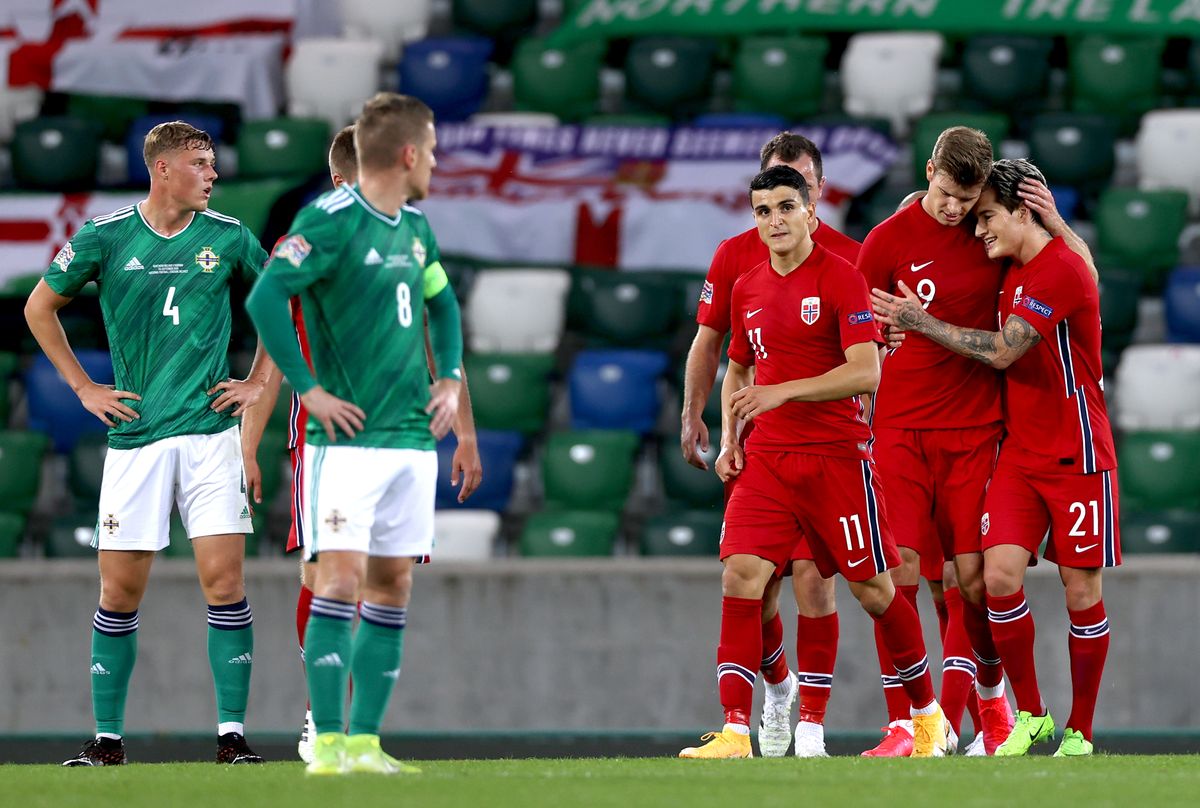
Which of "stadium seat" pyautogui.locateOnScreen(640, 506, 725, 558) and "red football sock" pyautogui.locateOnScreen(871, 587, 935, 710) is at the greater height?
"stadium seat" pyautogui.locateOnScreen(640, 506, 725, 558)

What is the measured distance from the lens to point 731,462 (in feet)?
23.1

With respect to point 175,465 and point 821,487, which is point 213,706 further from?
point 821,487

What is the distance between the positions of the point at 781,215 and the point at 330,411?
211cm

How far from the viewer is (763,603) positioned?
7.50m

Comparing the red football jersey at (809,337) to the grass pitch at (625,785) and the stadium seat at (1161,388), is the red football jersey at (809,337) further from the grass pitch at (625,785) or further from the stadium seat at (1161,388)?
the stadium seat at (1161,388)

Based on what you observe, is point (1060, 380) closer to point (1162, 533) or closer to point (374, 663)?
point (374, 663)

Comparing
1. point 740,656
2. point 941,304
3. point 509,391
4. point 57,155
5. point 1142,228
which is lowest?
point 740,656

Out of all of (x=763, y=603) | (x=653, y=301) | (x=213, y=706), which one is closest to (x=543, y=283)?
(x=653, y=301)

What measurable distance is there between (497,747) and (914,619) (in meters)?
2.90

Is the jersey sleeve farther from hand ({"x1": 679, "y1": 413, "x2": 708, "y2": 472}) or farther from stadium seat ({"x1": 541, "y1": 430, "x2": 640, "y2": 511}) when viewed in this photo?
stadium seat ({"x1": 541, "y1": 430, "x2": 640, "y2": 511})

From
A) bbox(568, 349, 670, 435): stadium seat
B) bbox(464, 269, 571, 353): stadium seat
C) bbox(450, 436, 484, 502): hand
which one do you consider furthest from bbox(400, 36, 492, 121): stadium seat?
bbox(450, 436, 484, 502): hand

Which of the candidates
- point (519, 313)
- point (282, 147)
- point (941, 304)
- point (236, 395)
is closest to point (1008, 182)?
point (941, 304)

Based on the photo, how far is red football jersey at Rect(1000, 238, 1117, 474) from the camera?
6992 millimetres

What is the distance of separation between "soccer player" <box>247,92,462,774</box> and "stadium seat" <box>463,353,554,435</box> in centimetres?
628
